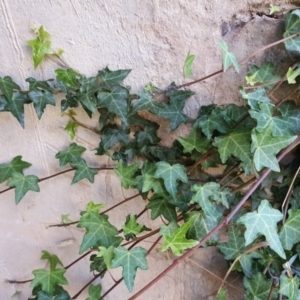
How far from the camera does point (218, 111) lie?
0.79 m

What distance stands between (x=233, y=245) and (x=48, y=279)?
0.45 m

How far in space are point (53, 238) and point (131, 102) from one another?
0.46 meters

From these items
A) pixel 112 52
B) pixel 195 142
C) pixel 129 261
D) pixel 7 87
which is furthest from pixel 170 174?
pixel 7 87

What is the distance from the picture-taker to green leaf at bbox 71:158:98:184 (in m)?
0.89

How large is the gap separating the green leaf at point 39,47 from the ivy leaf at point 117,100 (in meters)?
0.16

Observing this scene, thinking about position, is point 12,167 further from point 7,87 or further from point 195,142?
point 195,142

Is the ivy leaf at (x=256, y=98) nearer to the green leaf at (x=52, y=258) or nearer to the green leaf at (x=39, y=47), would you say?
the green leaf at (x=39, y=47)

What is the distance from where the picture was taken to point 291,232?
76 cm

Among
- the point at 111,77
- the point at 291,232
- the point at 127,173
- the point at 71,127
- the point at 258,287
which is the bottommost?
the point at 258,287

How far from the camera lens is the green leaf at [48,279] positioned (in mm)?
916

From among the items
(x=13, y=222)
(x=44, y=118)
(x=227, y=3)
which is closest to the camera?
(x=227, y=3)

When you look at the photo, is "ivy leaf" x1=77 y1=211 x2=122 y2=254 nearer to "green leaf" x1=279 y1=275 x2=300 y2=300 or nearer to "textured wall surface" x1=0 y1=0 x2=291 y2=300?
"textured wall surface" x1=0 y1=0 x2=291 y2=300

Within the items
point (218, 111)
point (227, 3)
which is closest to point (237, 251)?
point (218, 111)

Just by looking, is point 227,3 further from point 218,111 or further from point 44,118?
point 44,118
